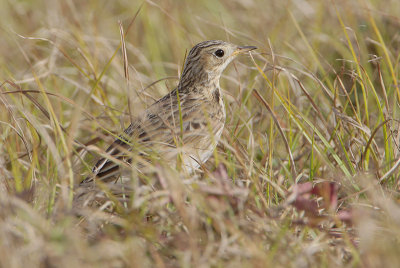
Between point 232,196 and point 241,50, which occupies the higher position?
point 241,50

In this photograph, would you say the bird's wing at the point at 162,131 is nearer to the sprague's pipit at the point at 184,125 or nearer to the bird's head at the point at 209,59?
the sprague's pipit at the point at 184,125

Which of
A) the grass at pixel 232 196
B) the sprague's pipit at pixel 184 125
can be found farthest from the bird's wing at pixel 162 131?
the grass at pixel 232 196

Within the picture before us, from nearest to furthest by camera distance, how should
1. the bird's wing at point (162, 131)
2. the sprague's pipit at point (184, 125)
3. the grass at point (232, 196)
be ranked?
the grass at point (232, 196), the sprague's pipit at point (184, 125), the bird's wing at point (162, 131)

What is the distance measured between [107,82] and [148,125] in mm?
1463

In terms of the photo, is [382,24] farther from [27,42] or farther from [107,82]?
[27,42]

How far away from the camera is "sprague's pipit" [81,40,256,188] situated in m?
3.73

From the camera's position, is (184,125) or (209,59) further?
(209,59)

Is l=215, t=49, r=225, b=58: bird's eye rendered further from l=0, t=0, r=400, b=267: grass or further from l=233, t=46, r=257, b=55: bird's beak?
l=0, t=0, r=400, b=267: grass

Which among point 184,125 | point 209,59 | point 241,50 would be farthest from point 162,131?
point 241,50

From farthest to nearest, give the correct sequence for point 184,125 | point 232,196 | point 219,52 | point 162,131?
point 219,52
point 184,125
point 162,131
point 232,196

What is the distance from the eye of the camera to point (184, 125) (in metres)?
4.39

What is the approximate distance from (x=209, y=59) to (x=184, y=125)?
30.5 inches

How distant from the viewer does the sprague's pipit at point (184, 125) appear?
373 centimetres

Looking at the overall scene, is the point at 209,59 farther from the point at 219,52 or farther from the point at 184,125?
the point at 184,125
